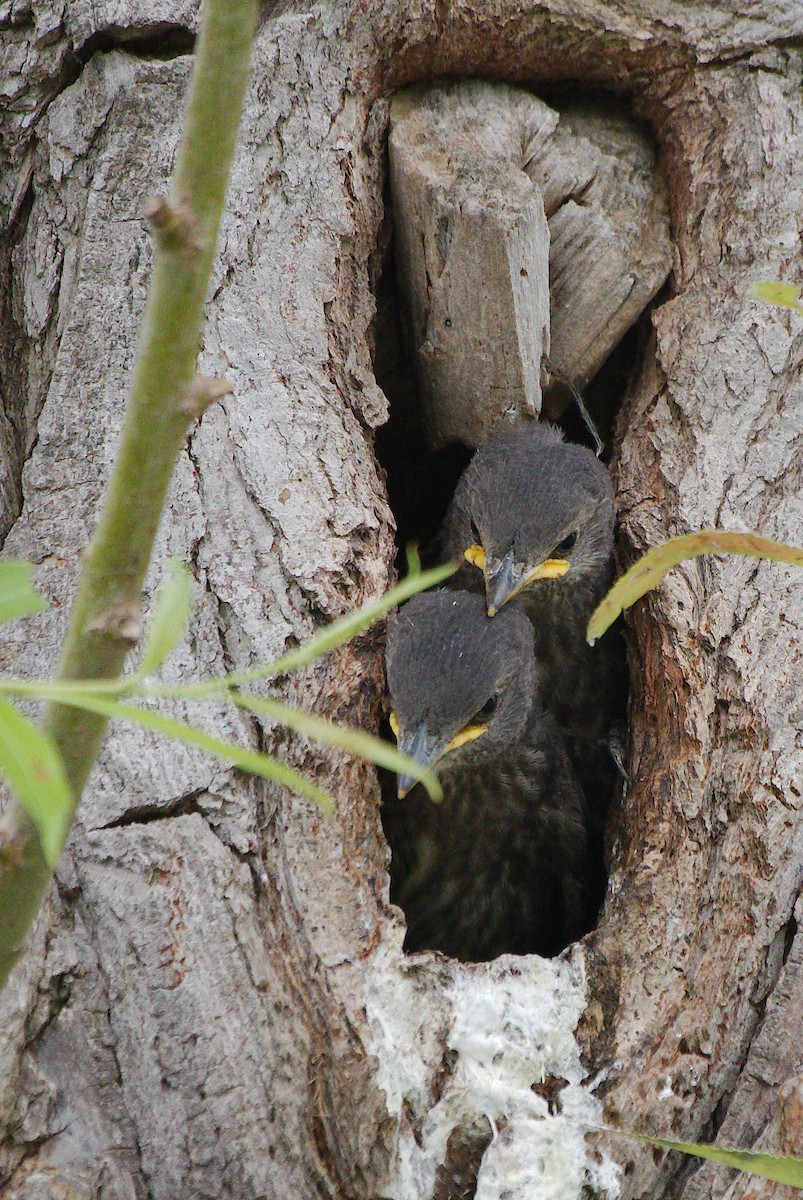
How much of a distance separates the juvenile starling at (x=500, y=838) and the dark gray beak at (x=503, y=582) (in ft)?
0.12

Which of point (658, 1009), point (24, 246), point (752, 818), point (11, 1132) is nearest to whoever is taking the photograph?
point (11, 1132)

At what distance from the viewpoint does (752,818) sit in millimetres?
2641

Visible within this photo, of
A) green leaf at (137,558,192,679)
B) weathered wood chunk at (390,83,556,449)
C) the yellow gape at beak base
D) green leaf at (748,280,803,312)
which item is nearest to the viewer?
green leaf at (137,558,192,679)

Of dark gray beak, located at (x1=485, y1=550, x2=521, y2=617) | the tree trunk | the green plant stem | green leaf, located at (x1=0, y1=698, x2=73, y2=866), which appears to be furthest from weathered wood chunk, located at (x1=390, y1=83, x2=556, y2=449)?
green leaf, located at (x1=0, y1=698, x2=73, y2=866)

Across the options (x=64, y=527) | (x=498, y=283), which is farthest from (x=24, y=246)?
(x=498, y=283)

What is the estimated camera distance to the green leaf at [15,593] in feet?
3.47

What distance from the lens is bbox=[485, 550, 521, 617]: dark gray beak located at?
11.1ft

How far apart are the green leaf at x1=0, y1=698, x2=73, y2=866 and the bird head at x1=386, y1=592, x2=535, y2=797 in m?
1.91

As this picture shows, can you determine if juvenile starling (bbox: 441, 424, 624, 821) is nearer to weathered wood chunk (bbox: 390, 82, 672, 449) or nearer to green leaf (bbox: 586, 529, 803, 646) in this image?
weathered wood chunk (bbox: 390, 82, 672, 449)

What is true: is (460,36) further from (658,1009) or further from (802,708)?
(658,1009)

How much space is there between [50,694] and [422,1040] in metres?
1.65

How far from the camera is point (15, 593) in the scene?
1068 millimetres

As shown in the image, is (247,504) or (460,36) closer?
(247,504)

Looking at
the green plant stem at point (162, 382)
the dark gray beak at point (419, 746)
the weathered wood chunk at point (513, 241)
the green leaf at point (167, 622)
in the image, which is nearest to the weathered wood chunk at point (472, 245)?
the weathered wood chunk at point (513, 241)
